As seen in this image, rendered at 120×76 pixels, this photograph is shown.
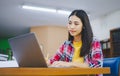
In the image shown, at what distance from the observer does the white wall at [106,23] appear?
6.80m

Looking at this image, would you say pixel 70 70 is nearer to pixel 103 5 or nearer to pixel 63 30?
pixel 103 5

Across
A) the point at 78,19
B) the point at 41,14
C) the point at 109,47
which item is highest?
the point at 41,14

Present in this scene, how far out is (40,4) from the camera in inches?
239

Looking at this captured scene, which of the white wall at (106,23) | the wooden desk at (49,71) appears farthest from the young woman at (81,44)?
the white wall at (106,23)

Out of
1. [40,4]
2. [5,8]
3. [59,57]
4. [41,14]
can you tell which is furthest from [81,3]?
[59,57]

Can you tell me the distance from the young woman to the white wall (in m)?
5.35

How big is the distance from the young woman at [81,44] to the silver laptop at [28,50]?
355mm

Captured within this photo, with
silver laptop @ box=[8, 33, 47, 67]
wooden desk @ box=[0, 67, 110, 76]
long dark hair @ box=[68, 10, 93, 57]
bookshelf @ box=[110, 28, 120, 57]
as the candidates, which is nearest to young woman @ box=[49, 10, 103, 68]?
long dark hair @ box=[68, 10, 93, 57]

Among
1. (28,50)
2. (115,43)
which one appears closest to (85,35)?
(28,50)

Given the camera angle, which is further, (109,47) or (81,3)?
(109,47)

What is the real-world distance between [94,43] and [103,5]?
16.5 ft

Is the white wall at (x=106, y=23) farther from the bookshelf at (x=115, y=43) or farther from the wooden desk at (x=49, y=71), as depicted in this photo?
the wooden desk at (x=49, y=71)

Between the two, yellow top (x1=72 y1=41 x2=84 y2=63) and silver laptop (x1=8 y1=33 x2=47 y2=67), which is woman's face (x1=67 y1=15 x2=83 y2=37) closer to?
yellow top (x1=72 y1=41 x2=84 y2=63)

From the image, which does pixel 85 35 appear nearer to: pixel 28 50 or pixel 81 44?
pixel 81 44
